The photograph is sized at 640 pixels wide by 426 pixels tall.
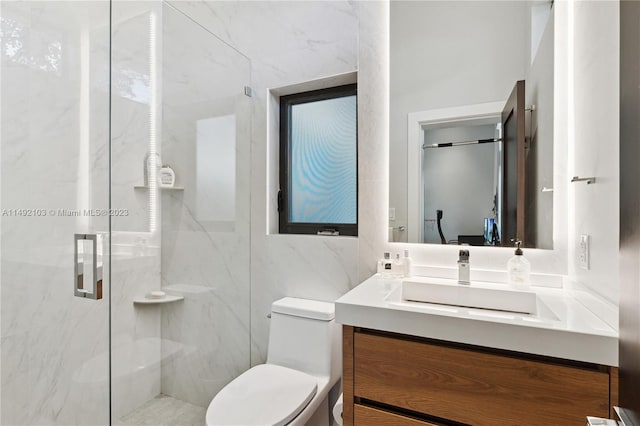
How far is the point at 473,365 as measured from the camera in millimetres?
909

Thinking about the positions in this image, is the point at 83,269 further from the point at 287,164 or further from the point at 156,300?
the point at 287,164

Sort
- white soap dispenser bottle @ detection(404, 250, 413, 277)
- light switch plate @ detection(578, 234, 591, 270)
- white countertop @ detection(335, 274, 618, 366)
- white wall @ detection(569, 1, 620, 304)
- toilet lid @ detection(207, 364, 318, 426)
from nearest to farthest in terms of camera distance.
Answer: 1. white countertop @ detection(335, 274, 618, 366)
2. white wall @ detection(569, 1, 620, 304)
3. light switch plate @ detection(578, 234, 591, 270)
4. toilet lid @ detection(207, 364, 318, 426)
5. white soap dispenser bottle @ detection(404, 250, 413, 277)

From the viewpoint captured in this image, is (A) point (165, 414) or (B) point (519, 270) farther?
(A) point (165, 414)

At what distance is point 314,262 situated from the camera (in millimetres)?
1718

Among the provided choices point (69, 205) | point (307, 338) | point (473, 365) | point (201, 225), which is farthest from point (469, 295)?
point (69, 205)

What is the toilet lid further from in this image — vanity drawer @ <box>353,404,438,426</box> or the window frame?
the window frame

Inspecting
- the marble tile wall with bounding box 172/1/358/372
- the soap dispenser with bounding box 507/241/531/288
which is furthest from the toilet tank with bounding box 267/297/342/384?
the soap dispenser with bounding box 507/241/531/288

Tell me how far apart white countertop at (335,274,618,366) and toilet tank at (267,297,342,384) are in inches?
17.8

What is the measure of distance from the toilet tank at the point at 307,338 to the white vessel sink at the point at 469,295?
417 mm

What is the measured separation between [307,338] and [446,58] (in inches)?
56.7

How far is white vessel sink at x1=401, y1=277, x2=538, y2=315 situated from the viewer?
1.18 metres

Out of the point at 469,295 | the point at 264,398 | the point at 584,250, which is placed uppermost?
the point at 584,250

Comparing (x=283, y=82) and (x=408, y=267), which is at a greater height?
(x=283, y=82)

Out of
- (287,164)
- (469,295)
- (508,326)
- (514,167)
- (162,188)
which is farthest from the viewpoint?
(287,164)
